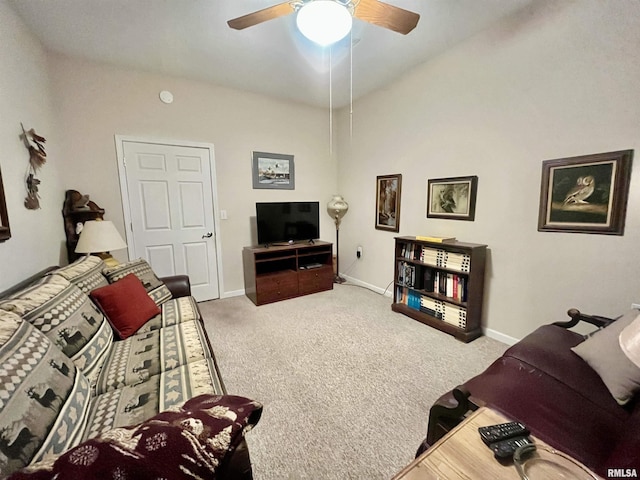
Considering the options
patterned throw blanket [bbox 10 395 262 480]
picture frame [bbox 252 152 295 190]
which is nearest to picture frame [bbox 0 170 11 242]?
patterned throw blanket [bbox 10 395 262 480]

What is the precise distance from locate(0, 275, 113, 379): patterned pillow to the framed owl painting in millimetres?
3034

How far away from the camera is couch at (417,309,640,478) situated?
0.88 meters

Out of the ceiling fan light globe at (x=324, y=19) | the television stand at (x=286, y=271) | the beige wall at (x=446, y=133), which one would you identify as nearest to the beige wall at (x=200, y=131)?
the beige wall at (x=446, y=133)

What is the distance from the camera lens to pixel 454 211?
2.71m

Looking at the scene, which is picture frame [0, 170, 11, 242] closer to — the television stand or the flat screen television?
the television stand

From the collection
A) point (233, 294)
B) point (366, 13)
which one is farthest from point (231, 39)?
point (233, 294)

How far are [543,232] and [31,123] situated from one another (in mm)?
4016

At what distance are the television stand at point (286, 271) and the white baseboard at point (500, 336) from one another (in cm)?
195

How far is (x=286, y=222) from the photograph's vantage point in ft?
11.9

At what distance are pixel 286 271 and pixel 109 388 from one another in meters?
2.46

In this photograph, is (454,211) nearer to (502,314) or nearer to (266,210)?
(502,314)

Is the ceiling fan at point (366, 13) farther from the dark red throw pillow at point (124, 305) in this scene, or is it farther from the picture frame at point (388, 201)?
the dark red throw pillow at point (124, 305)

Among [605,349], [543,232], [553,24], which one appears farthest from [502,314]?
[553,24]

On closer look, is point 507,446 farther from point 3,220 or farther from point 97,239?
point 97,239
